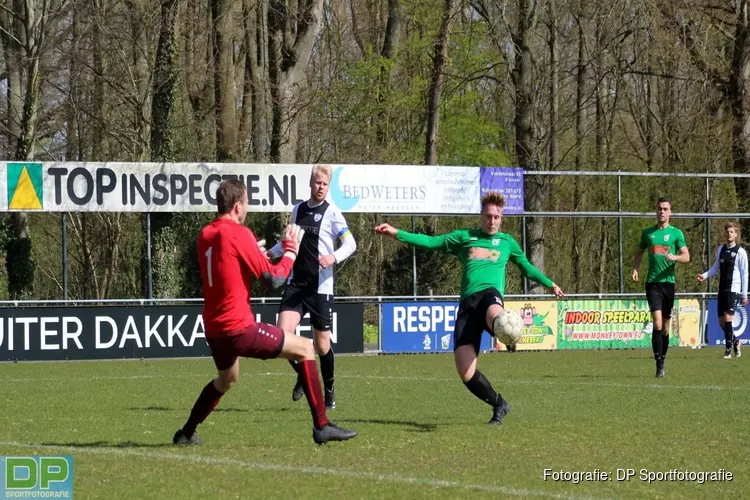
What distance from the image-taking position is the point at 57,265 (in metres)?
31.8

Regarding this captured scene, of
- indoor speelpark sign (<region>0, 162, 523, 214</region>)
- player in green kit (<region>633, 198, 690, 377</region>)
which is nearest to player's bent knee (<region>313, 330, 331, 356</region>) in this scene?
player in green kit (<region>633, 198, 690, 377</region>)

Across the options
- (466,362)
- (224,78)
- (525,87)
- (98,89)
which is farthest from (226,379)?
(98,89)

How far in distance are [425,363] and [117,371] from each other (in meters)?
5.21

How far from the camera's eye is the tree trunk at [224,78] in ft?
99.4

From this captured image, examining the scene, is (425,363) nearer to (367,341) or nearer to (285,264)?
(367,341)

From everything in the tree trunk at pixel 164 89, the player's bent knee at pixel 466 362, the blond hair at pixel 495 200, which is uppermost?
the tree trunk at pixel 164 89

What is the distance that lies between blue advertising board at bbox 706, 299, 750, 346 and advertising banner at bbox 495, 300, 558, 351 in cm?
375

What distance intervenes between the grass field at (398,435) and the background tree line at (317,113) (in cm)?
1172

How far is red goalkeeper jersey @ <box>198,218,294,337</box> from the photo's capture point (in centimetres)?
824

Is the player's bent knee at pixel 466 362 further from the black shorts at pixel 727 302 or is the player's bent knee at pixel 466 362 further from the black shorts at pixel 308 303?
the black shorts at pixel 727 302

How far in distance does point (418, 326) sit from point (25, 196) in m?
8.18

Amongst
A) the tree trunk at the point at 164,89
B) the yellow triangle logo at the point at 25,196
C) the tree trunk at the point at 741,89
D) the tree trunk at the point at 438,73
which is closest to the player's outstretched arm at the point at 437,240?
the yellow triangle logo at the point at 25,196

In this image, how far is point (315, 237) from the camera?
463 inches

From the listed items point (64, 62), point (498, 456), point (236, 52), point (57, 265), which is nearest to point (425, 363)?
point (498, 456)
